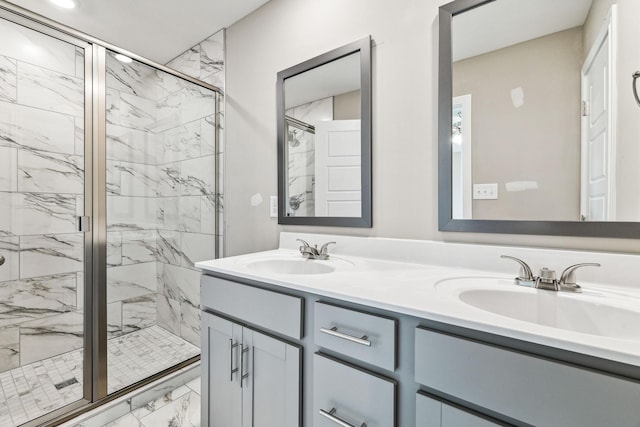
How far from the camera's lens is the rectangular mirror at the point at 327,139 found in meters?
1.43

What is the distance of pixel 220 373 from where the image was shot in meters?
1.21

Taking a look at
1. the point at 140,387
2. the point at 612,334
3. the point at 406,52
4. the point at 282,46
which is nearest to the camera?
the point at 612,334

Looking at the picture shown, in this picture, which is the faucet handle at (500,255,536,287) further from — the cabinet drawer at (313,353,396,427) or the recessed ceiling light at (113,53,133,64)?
the recessed ceiling light at (113,53,133,64)

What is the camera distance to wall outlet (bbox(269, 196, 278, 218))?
5.89ft

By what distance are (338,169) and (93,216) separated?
4.25ft

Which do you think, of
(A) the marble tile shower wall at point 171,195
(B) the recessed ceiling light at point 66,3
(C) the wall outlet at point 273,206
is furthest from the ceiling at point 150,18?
(C) the wall outlet at point 273,206

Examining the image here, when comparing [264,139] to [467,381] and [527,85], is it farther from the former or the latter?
[467,381]

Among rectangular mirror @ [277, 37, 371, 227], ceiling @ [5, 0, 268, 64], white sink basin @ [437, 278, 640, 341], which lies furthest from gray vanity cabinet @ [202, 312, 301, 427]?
ceiling @ [5, 0, 268, 64]

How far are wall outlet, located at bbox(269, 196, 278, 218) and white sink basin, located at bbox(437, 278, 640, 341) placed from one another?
1102mm

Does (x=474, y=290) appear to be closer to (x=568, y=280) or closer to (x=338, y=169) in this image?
(x=568, y=280)

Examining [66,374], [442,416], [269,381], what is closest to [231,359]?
[269,381]

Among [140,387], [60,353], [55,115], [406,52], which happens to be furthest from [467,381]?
[55,115]

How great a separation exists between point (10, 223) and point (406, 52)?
2.32 meters

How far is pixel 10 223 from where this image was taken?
169cm
